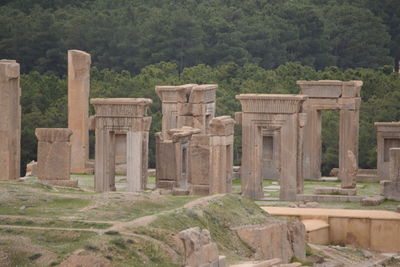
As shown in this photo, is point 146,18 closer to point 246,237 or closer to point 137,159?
point 137,159

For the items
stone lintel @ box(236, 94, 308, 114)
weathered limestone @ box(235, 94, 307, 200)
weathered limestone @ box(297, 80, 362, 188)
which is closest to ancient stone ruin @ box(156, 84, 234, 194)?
weathered limestone @ box(235, 94, 307, 200)

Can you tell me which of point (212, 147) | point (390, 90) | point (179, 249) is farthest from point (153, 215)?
point (390, 90)

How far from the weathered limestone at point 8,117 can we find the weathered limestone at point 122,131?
301 cm

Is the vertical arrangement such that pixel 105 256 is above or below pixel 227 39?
below

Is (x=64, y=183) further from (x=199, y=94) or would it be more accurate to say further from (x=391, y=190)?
(x=391, y=190)

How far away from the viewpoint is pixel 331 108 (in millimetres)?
52500

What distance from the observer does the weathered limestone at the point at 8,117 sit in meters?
44.4

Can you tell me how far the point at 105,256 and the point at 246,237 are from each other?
5.34 meters

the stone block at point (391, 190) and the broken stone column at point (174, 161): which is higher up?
the broken stone column at point (174, 161)

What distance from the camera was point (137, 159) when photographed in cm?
4772

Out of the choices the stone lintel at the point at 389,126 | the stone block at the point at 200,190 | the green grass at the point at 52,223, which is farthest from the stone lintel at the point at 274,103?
the green grass at the point at 52,223

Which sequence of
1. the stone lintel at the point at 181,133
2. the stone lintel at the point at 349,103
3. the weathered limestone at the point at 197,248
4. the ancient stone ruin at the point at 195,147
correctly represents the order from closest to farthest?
the weathered limestone at the point at 197,248 < the ancient stone ruin at the point at 195,147 < the stone lintel at the point at 181,133 < the stone lintel at the point at 349,103

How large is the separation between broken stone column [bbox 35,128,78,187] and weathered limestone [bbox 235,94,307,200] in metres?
4.65

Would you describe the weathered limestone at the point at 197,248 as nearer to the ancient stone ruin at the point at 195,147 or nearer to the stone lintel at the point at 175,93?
the ancient stone ruin at the point at 195,147
